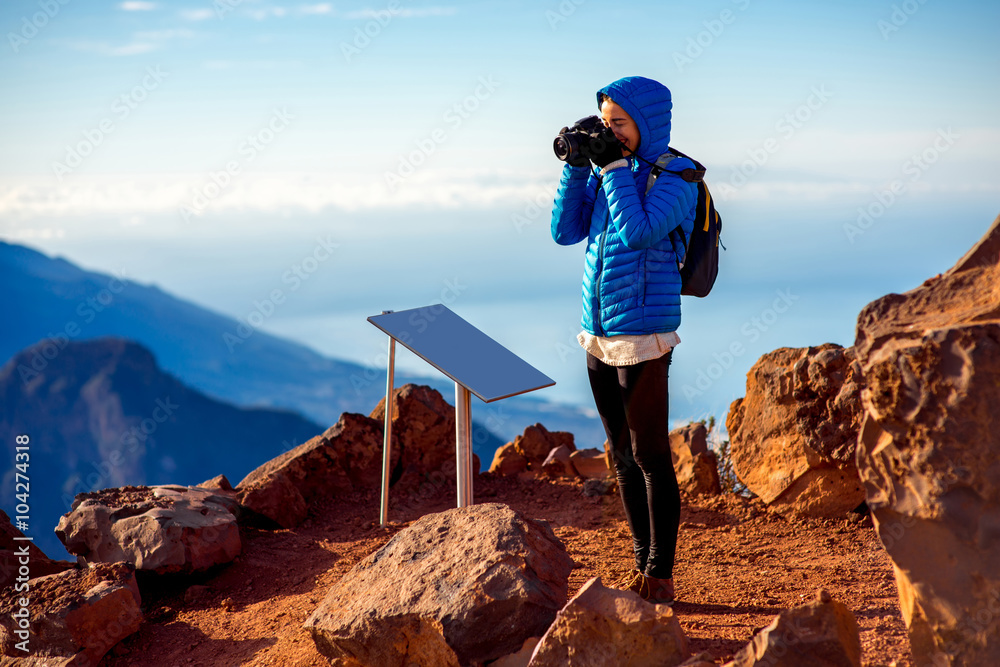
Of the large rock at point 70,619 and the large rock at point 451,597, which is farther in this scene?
the large rock at point 70,619

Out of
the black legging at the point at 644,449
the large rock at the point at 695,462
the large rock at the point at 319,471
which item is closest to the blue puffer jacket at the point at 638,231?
the black legging at the point at 644,449

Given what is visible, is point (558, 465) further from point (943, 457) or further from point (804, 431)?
point (943, 457)

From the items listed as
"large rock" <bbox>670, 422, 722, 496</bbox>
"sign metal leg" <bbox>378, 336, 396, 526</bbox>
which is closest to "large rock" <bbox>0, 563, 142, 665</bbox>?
"sign metal leg" <bbox>378, 336, 396, 526</bbox>

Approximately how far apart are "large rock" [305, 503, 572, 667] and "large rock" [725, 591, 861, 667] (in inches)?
32.3

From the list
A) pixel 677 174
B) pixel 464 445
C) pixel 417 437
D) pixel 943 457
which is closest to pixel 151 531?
pixel 464 445

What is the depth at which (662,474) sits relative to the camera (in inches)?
127

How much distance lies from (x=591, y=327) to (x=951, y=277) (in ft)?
4.11

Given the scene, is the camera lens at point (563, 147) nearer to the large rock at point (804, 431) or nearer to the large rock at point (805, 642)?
the large rock at point (805, 642)

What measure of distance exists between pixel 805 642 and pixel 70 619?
3012 millimetres

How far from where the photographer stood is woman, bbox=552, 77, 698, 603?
302 cm

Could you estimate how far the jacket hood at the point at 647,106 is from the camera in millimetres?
3043

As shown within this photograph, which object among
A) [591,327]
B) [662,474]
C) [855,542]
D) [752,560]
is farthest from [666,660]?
[855,542]

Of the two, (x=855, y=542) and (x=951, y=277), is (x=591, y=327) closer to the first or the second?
(x=951, y=277)

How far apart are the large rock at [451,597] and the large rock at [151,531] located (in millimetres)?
1517
